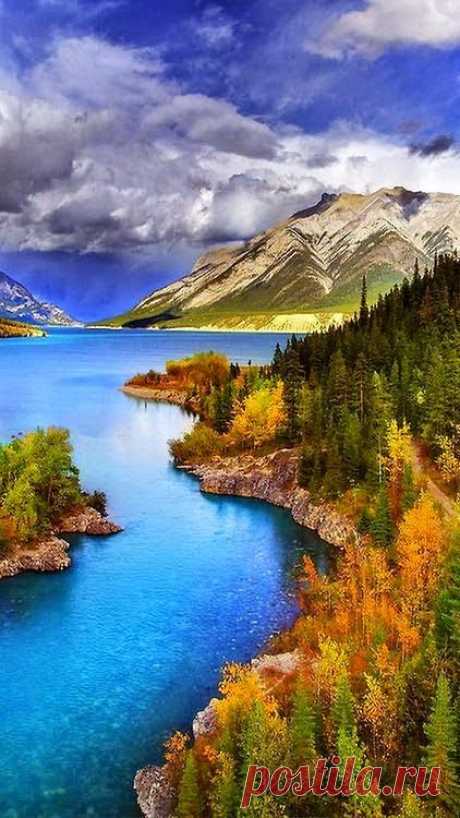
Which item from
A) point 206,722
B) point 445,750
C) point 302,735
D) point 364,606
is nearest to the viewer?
point 445,750

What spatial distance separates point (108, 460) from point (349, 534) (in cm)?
5657

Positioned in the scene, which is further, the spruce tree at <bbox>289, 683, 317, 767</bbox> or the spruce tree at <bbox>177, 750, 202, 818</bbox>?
the spruce tree at <bbox>289, 683, 317, 767</bbox>

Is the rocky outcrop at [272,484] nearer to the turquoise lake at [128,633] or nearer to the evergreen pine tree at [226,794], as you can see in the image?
the turquoise lake at [128,633]

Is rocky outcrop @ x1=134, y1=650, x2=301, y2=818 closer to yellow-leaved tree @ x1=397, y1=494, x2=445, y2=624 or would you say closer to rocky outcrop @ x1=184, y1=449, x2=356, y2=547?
yellow-leaved tree @ x1=397, y1=494, x2=445, y2=624

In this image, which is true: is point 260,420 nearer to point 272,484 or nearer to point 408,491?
point 272,484

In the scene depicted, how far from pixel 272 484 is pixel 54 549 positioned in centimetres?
3688

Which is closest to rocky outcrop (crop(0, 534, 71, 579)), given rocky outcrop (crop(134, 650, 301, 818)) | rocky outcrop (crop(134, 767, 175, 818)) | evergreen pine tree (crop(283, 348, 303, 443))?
rocky outcrop (crop(134, 650, 301, 818))

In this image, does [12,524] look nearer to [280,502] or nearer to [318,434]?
[280,502]

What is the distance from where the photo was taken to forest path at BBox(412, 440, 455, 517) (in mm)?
74438

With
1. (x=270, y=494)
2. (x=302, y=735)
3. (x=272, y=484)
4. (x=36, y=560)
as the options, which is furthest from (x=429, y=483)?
(x=302, y=735)

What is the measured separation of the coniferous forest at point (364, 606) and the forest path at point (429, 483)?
271 mm

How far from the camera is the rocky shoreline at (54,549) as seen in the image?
74306 mm

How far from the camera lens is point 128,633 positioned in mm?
63312

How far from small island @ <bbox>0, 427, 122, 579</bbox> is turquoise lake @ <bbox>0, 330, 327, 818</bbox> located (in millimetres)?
2164
